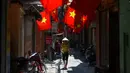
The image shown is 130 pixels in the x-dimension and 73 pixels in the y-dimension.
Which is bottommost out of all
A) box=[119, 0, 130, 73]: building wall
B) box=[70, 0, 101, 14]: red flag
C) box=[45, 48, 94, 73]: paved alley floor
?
box=[45, 48, 94, 73]: paved alley floor

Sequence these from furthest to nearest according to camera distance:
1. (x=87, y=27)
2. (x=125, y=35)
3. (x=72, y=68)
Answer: (x=72, y=68), (x=87, y=27), (x=125, y=35)

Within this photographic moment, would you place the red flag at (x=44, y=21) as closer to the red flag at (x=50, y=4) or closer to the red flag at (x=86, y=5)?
the red flag at (x=50, y=4)

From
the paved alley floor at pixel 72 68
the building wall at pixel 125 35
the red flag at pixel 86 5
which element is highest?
the red flag at pixel 86 5

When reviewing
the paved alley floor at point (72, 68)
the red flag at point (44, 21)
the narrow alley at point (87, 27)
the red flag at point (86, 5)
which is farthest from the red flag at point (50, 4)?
the paved alley floor at point (72, 68)

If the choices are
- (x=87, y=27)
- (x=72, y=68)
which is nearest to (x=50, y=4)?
(x=87, y=27)

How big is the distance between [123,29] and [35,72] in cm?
843

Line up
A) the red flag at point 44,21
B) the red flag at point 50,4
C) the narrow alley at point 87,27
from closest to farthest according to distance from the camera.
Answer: the narrow alley at point 87,27
the red flag at point 50,4
the red flag at point 44,21

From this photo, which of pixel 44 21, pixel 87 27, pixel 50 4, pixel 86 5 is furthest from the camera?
pixel 44 21

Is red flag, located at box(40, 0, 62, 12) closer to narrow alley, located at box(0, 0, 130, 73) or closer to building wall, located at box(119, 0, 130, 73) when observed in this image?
narrow alley, located at box(0, 0, 130, 73)

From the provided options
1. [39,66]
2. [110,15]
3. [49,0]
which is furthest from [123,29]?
[39,66]

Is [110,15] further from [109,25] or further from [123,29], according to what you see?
[123,29]

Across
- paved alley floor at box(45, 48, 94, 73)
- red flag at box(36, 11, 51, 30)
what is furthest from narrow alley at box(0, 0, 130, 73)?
paved alley floor at box(45, 48, 94, 73)

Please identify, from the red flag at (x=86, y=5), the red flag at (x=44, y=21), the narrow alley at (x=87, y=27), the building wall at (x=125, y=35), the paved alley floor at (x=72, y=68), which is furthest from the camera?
the paved alley floor at (x=72, y=68)

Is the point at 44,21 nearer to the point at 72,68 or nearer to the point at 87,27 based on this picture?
the point at 87,27
